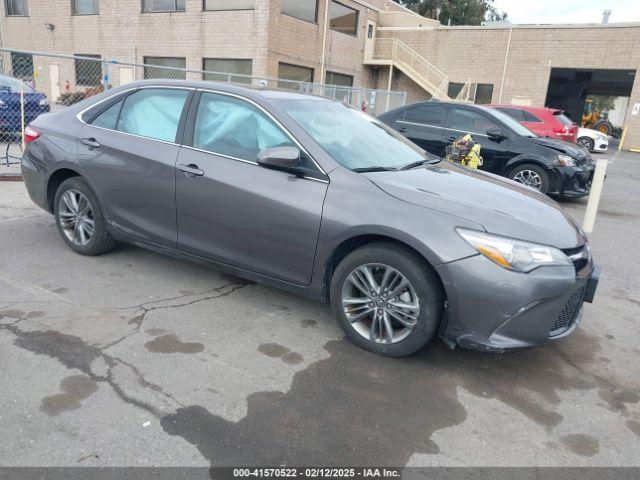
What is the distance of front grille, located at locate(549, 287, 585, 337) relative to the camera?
3.12 m

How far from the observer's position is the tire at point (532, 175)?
332 inches

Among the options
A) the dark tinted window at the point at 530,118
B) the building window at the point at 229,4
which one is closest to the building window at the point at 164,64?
the building window at the point at 229,4

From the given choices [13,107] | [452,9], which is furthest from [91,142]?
[452,9]

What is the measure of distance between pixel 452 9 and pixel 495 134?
42112 millimetres

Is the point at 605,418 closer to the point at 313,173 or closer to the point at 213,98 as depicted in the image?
the point at 313,173

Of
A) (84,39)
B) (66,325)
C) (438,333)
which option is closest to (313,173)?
(438,333)

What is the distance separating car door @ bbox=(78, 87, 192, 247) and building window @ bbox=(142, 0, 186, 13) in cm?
1895

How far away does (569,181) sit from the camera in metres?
8.38

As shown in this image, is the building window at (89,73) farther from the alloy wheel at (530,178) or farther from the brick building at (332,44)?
the alloy wheel at (530,178)

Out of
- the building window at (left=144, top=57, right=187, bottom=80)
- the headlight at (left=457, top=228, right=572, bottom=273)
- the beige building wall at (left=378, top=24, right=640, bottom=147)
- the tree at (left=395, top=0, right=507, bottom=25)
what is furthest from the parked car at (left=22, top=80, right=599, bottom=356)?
the tree at (left=395, top=0, right=507, bottom=25)

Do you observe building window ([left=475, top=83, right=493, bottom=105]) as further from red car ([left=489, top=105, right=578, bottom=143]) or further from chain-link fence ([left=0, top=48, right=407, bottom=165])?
red car ([left=489, top=105, right=578, bottom=143])

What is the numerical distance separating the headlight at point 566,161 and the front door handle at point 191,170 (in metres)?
6.59

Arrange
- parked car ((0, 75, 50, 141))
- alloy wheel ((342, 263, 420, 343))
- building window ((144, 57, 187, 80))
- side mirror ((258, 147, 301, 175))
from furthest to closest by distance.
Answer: building window ((144, 57, 187, 80))
parked car ((0, 75, 50, 141))
side mirror ((258, 147, 301, 175))
alloy wheel ((342, 263, 420, 343))

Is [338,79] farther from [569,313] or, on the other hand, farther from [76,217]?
[569,313]
